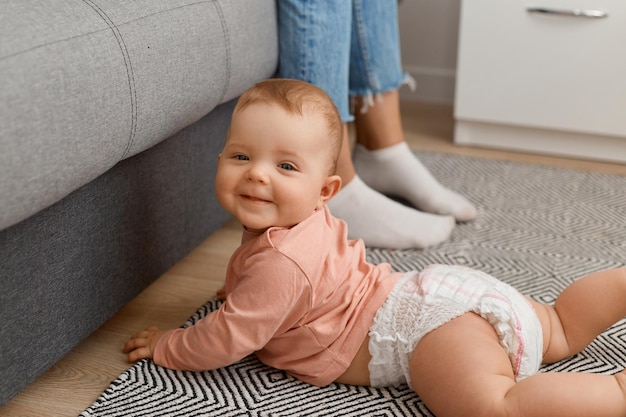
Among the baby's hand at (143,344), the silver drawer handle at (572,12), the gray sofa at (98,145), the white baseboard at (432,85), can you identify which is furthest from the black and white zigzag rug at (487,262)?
the white baseboard at (432,85)

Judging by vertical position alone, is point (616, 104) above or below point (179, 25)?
below

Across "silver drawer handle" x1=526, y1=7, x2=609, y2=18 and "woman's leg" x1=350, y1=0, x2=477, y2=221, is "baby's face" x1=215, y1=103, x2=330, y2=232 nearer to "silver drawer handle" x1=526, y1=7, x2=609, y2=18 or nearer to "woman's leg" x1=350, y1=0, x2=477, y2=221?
"woman's leg" x1=350, y1=0, x2=477, y2=221

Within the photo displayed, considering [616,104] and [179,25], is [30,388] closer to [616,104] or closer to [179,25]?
[179,25]

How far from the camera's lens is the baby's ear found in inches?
38.7

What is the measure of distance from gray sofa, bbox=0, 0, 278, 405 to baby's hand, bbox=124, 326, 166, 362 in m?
0.05

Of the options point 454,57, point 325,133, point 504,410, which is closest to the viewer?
point 504,410

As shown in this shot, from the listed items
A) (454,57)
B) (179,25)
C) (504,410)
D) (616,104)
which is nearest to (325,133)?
(179,25)

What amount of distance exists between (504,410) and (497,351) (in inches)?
3.1

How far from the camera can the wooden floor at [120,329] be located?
0.96 meters

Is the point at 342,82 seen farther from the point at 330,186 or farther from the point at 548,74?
the point at 548,74

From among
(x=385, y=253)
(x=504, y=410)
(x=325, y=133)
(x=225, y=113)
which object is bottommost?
(x=385, y=253)

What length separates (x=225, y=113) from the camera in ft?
4.40

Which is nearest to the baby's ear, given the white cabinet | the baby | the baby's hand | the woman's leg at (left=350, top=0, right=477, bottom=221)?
the baby

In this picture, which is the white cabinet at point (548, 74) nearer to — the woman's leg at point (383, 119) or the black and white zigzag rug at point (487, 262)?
the black and white zigzag rug at point (487, 262)
